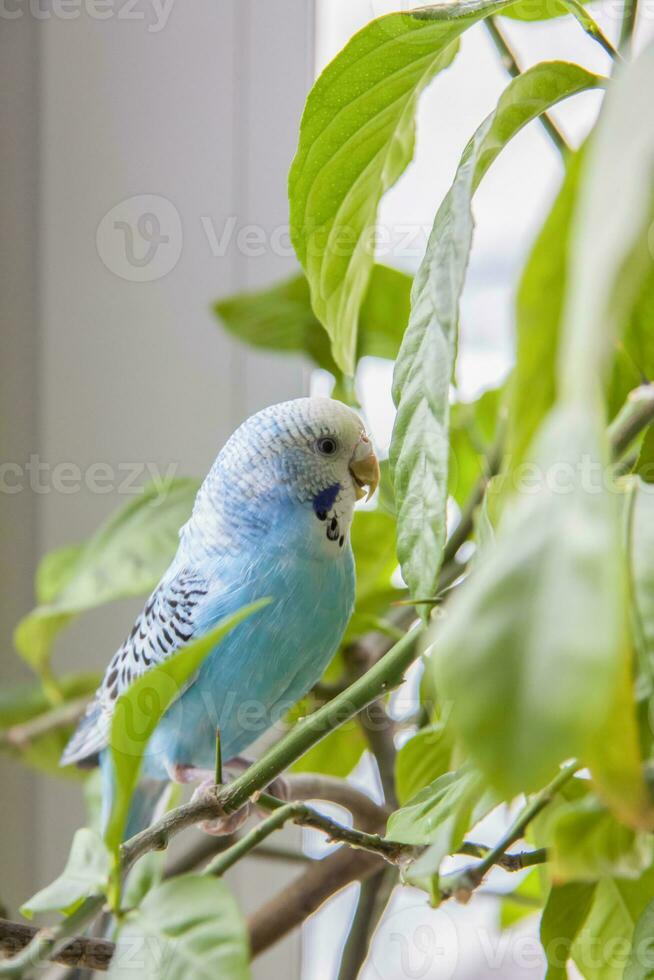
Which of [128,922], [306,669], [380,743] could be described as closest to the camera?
[128,922]

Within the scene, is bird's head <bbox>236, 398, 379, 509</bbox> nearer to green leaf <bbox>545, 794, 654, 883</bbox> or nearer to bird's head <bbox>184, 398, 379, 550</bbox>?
bird's head <bbox>184, 398, 379, 550</bbox>

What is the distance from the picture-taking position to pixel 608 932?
1.34 feet

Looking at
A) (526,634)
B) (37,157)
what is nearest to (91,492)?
(37,157)

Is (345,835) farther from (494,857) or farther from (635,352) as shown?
(635,352)

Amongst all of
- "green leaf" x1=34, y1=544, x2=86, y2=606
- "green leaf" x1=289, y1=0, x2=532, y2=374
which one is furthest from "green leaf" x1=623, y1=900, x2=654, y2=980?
"green leaf" x1=34, y1=544, x2=86, y2=606

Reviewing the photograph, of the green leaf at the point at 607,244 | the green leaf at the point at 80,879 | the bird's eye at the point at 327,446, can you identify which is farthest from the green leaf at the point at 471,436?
the green leaf at the point at 607,244

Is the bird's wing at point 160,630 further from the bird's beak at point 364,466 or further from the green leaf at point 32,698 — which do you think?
the green leaf at point 32,698

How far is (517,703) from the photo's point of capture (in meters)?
0.14

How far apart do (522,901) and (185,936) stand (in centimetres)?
42

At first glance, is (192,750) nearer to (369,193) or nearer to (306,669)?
(306,669)

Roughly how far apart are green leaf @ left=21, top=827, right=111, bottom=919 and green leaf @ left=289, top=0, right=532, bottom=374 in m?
0.23

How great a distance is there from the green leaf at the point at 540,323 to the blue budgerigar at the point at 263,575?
282 mm

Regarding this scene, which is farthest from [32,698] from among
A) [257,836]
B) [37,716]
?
[257,836]

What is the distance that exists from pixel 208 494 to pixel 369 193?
18cm
